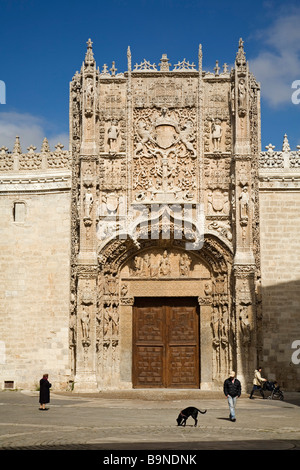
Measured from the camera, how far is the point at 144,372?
23.0m

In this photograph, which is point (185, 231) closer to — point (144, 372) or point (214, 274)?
point (214, 274)

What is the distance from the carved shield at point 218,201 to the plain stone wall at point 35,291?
4.92 meters

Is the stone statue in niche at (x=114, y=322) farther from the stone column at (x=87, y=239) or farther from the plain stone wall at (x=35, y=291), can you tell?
the plain stone wall at (x=35, y=291)

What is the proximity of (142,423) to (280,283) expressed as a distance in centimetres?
935

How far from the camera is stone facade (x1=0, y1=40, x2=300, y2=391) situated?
73.3ft

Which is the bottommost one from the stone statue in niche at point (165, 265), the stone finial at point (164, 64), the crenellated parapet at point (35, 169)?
the stone statue in niche at point (165, 265)

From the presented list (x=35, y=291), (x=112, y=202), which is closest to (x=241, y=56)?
(x=112, y=202)

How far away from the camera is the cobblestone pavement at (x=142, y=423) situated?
11.4 meters

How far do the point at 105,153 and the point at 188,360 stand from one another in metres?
7.47

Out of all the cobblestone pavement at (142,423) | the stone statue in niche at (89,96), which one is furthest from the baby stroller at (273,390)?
the stone statue in niche at (89,96)

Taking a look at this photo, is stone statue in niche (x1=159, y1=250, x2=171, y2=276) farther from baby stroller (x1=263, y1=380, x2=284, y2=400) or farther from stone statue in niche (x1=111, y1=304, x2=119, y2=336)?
baby stroller (x1=263, y1=380, x2=284, y2=400)

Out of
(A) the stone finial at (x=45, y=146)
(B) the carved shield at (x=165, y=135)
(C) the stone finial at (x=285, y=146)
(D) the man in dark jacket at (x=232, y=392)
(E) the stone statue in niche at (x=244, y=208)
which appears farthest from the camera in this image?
(A) the stone finial at (x=45, y=146)

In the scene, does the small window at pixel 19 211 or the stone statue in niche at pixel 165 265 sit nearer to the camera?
the stone statue in niche at pixel 165 265

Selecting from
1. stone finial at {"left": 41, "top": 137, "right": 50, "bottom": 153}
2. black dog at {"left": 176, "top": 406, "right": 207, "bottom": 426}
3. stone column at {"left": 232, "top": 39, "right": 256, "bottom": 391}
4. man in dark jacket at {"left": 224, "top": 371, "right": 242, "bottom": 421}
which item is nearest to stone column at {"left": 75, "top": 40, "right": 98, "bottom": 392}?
stone finial at {"left": 41, "top": 137, "right": 50, "bottom": 153}
